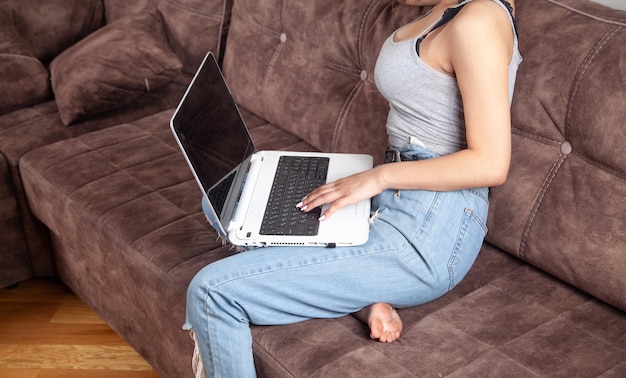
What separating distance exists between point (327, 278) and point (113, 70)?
4.20 feet

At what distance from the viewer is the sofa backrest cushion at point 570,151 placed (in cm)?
139

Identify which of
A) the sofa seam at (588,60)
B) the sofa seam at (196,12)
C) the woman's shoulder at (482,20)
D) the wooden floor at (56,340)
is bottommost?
the wooden floor at (56,340)

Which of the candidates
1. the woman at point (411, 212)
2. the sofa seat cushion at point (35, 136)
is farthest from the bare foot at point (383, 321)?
the sofa seat cushion at point (35, 136)

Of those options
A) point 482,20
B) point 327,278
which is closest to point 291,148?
point 327,278

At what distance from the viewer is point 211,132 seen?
1602 mm

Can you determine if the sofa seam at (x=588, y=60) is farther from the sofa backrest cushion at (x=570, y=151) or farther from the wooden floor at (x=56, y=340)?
the wooden floor at (x=56, y=340)

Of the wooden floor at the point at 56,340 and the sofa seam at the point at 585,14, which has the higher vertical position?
the sofa seam at the point at 585,14

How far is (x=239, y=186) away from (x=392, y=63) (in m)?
0.42

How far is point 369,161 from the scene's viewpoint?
1.69 m

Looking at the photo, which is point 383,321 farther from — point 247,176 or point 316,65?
point 316,65

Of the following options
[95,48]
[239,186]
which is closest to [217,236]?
[239,186]

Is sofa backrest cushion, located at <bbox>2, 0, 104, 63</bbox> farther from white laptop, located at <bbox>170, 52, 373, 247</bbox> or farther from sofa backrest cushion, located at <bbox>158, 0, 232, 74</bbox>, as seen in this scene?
white laptop, located at <bbox>170, 52, 373, 247</bbox>

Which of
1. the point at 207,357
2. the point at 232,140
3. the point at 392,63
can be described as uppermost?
the point at 392,63

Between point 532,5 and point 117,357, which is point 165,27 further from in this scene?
point 532,5
